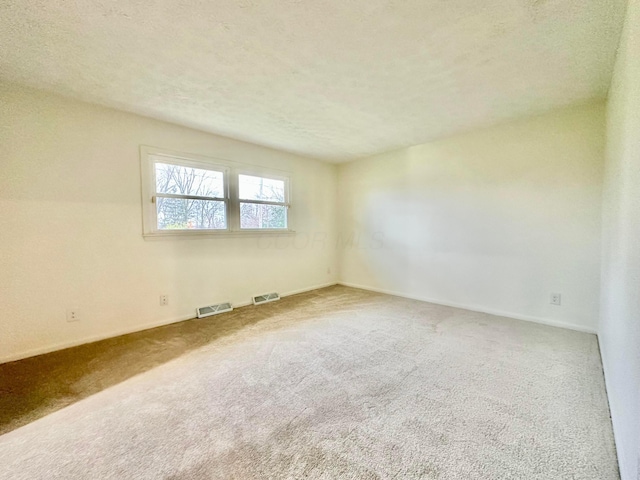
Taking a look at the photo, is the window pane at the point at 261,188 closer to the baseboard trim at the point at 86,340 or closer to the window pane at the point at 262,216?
the window pane at the point at 262,216

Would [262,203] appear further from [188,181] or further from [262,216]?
[188,181]

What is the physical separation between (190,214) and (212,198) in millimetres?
355

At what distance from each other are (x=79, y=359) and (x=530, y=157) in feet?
16.6

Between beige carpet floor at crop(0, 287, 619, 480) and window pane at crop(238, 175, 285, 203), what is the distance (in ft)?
6.71

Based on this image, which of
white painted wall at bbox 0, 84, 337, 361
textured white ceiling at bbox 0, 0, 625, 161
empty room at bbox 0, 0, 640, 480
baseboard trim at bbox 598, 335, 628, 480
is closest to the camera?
baseboard trim at bbox 598, 335, 628, 480

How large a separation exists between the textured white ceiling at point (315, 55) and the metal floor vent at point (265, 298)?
2495 millimetres

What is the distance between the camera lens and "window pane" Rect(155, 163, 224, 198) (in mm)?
3125

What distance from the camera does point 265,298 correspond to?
4.09 meters

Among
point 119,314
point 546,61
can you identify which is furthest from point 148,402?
point 546,61

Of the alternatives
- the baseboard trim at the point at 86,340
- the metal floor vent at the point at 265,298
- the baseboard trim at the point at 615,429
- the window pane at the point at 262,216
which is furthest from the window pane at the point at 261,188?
the baseboard trim at the point at 615,429

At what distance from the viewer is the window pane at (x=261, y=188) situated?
3892 mm

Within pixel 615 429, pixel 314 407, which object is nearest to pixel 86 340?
pixel 314 407

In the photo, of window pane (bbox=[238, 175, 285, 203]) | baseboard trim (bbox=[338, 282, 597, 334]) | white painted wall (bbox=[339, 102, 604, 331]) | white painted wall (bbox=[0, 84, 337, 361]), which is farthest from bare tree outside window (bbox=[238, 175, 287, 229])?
baseboard trim (bbox=[338, 282, 597, 334])

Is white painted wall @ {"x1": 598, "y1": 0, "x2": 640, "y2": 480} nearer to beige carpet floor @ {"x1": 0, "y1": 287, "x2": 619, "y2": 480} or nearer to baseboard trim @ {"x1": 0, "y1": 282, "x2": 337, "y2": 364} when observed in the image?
beige carpet floor @ {"x1": 0, "y1": 287, "x2": 619, "y2": 480}
